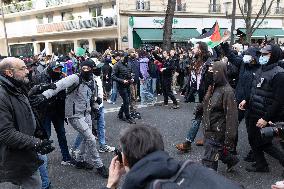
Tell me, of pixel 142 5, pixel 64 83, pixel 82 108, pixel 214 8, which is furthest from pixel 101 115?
pixel 214 8

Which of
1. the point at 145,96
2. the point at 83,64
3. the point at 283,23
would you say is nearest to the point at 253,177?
the point at 83,64

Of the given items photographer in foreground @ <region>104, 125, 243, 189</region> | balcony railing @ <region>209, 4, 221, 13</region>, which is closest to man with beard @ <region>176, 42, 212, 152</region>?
photographer in foreground @ <region>104, 125, 243, 189</region>

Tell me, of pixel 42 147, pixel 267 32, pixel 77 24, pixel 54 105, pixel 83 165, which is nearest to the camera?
pixel 42 147

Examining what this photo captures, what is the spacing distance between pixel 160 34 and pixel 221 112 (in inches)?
920

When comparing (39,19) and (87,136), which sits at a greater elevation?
(39,19)

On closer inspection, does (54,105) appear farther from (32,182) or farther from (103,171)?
(32,182)

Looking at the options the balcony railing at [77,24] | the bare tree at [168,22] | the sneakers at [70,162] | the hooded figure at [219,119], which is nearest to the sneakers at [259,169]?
the hooded figure at [219,119]

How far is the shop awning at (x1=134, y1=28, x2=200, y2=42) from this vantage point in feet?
87.8

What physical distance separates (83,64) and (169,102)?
6.81m

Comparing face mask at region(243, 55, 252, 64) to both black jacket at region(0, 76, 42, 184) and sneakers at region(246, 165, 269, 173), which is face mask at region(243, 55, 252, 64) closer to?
sneakers at region(246, 165, 269, 173)

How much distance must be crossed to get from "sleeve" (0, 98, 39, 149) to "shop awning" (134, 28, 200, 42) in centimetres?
2354

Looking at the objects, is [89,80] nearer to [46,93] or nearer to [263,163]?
[46,93]

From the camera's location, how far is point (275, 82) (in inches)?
187

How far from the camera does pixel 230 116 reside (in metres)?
4.48
